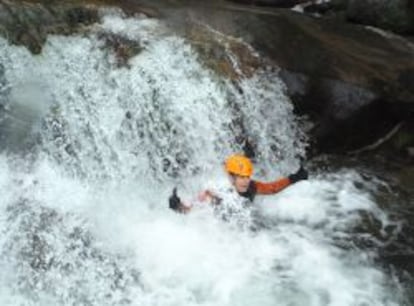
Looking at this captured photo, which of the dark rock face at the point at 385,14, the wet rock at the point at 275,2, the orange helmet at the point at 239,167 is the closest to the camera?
the orange helmet at the point at 239,167

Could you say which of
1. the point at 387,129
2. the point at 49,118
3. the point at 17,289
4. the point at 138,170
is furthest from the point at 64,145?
the point at 387,129

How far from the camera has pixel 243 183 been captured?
746 cm

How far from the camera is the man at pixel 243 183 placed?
7.27m

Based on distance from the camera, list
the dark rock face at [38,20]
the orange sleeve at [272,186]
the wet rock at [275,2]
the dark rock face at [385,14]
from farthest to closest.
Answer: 1. the wet rock at [275,2]
2. the dark rock face at [385,14]
3. the dark rock face at [38,20]
4. the orange sleeve at [272,186]

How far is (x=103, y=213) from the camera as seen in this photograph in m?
7.86

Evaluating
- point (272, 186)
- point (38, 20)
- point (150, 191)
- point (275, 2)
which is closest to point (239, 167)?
point (272, 186)

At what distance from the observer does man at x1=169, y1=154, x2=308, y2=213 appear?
727cm

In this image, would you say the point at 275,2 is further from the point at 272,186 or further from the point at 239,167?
the point at 239,167

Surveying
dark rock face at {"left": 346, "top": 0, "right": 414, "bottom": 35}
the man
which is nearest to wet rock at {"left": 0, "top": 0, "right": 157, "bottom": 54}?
the man

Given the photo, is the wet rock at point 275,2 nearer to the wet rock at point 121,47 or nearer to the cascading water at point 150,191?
the cascading water at point 150,191

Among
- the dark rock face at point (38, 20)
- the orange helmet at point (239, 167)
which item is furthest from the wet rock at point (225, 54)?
the orange helmet at point (239, 167)

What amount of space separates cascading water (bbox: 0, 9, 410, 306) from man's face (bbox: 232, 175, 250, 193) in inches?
18.8

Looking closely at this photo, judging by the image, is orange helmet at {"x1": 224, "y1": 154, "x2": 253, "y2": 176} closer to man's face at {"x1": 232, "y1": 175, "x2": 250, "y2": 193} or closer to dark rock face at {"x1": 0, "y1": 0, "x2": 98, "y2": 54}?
man's face at {"x1": 232, "y1": 175, "x2": 250, "y2": 193}

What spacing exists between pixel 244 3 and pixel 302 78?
3041 mm
